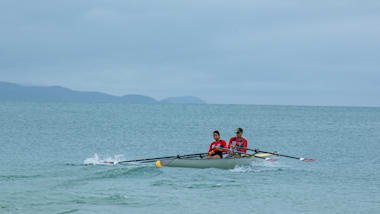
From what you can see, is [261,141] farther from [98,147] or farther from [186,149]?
[98,147]

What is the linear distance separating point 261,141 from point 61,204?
39.4 metres

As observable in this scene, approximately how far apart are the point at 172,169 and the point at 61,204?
941 cm

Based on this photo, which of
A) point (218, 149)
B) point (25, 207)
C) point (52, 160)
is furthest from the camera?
point (52, 160)

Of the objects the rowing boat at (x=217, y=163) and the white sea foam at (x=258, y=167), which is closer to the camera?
the rowing boat at (x=217, y=163)

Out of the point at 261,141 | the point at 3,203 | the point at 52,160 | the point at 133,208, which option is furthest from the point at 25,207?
the point at 261,141

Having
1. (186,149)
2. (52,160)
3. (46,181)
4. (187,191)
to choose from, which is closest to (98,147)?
(186,149)

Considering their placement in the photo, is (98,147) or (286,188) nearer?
(286,188)

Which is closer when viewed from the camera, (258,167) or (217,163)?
(217,163)

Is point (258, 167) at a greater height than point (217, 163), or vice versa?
point (217, 163)

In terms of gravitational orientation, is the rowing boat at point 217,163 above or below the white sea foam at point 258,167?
above

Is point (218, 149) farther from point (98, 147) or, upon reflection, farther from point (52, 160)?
point (98, 147)

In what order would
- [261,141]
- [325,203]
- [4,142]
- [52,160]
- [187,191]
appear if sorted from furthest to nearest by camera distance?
[261,141] < [4,142] < [52,160] < [187,191] < [325,203]

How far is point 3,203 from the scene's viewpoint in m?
16.8

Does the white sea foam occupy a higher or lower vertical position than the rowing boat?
lower
